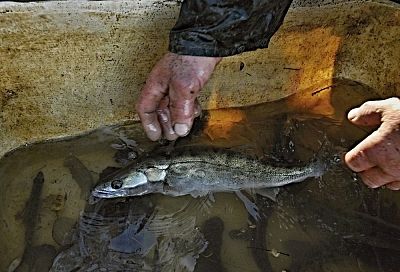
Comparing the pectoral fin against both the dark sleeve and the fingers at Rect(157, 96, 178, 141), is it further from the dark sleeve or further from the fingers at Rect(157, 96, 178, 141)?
the dark sleeve

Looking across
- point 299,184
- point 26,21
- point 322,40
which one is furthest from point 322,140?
point 26,21

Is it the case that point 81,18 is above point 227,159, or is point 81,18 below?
above

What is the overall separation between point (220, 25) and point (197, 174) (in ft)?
2.37

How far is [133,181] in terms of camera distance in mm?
2600

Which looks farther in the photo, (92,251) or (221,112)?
(221,112)

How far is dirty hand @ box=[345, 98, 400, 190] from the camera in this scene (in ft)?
6.83

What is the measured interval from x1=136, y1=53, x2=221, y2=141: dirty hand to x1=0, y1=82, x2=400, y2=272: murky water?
28 centimetres

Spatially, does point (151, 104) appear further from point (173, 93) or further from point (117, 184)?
point (117, 184)

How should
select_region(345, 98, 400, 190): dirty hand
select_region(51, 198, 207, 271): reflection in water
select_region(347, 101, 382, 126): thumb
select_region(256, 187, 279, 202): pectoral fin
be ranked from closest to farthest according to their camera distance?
select_region(345, 98, 400, 190): dirty hand, select_region(347, 101, 382, 126): thumb, select_region(51, 198, 207, 271): reflection in water, select_region(256, 187, 279, 202): pectoral fin

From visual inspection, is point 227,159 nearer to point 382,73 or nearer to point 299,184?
point 299,184

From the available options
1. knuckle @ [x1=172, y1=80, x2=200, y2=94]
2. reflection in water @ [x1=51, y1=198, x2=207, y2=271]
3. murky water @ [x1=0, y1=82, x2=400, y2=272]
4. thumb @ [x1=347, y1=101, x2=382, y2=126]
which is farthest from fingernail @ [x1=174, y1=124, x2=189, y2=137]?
thumb @ [x1=347, y1=101, x2=382, y2=126]

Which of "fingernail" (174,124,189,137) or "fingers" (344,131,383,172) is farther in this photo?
"fingernail" (174,124,189,137)

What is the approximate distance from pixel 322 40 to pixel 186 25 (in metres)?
0.97

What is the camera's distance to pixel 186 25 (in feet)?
7.25
